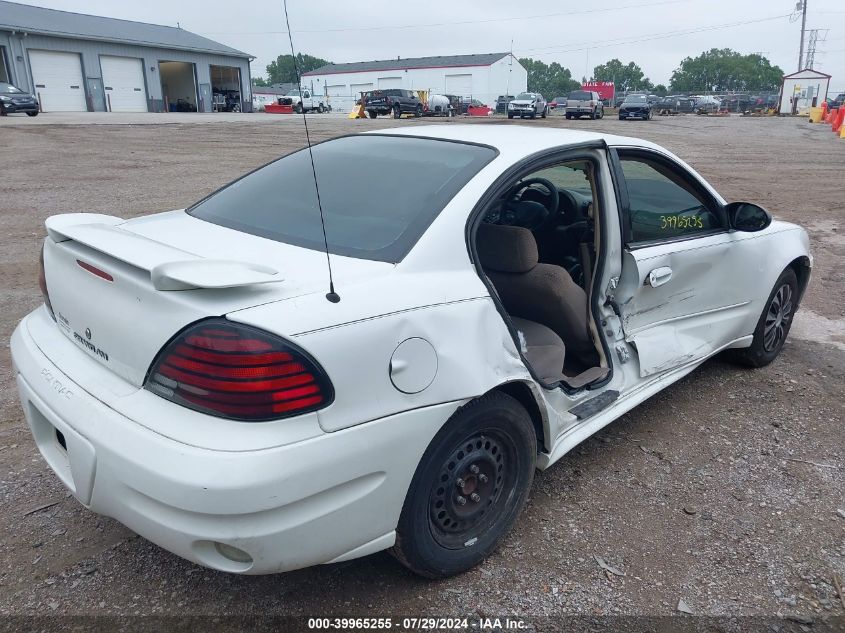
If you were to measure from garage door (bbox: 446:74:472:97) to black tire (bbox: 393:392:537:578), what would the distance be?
2762 inches

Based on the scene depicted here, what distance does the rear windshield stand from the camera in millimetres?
2379

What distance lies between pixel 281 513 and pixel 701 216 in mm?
2853

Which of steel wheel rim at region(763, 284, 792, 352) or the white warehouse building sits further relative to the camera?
the white warehouse building

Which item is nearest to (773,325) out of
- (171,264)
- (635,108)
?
(171,264)

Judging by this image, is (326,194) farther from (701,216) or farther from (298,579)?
(701,216)

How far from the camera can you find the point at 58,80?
39031 millimetres

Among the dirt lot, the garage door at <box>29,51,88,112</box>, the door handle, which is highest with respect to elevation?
the garage door at <box>29,51,88,112</box>

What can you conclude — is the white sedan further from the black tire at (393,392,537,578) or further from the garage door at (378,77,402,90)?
the garage door at (378,77,402,90)

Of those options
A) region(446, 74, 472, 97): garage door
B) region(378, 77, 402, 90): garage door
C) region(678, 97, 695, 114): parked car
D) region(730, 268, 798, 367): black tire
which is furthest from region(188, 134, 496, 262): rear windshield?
region(378, 77, 402, 90): garage door

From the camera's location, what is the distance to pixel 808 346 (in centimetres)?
479

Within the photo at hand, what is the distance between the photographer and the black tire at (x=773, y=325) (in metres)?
4.16

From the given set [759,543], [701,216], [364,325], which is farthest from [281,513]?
[701,216]

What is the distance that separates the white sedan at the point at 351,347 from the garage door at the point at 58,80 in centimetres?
4251

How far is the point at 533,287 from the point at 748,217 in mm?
1440
